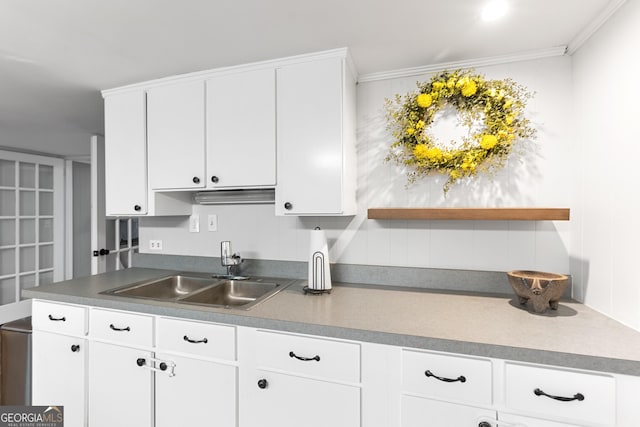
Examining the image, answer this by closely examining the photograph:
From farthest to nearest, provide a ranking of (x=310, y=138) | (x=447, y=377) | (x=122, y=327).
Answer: (x=310, y=138) → (x=122, y=327) → (x=447, y=377)

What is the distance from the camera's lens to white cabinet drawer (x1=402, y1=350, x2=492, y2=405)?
1.10m

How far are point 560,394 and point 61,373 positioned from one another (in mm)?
2256

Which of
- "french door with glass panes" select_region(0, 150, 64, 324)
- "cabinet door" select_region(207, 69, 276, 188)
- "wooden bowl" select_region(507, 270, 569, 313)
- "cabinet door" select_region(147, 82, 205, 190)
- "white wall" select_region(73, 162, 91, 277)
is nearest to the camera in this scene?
"wooden bowl" select_region(507, 270, 569, 313)

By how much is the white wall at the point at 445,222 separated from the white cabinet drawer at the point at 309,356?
2.48 ft

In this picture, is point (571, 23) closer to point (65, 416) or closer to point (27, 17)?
point (27, 17)

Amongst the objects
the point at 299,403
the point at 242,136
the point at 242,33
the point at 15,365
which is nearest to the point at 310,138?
the point at 242,136

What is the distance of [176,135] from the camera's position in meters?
1.95

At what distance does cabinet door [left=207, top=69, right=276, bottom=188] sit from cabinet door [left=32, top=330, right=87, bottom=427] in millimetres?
1125

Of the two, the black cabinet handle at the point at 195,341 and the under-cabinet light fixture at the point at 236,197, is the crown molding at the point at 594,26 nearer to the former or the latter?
the under-cabinet light fixture at the point at 236,197

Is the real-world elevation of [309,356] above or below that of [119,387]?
above

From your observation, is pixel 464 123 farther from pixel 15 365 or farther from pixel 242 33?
pixel 15 365

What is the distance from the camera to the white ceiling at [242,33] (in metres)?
1.29

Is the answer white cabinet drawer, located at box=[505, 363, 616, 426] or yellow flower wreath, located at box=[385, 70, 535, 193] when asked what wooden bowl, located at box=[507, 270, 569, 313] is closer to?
white cabinet drawer, located at box=[505, 363, 616, 426]

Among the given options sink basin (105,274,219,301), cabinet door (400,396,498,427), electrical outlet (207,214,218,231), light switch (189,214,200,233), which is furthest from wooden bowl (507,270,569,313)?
light switch (189,214,200,233)
